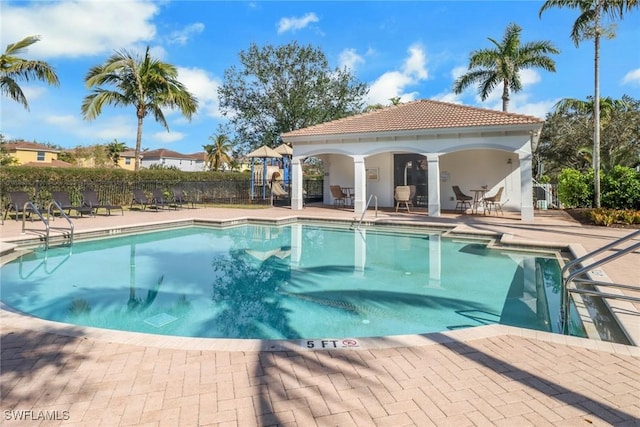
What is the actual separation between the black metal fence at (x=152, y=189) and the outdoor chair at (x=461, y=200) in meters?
10.6

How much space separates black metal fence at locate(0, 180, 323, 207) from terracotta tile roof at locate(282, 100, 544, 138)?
24.4 ft

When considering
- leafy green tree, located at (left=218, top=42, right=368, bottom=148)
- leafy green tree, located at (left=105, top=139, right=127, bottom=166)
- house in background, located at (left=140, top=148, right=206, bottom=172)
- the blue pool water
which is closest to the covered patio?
the blue pool water

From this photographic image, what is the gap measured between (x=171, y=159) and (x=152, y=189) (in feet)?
167

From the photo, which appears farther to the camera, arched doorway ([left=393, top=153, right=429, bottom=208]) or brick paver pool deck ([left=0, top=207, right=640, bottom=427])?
arched doorway ([left=393, top=153, right=429, bottom=208])

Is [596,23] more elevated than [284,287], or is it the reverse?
[596,23]

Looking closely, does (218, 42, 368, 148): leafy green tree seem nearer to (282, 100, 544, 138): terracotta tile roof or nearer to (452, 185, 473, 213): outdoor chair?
(282, 100, 544, 138): terracotta tile roof

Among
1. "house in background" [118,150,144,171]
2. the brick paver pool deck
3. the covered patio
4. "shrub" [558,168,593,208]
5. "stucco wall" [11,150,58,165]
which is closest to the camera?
the brick paver pool deck

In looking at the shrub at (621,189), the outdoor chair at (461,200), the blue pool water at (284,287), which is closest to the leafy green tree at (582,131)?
the shrub at (621,189)

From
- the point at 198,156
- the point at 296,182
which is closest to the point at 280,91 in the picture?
the point at 296,182

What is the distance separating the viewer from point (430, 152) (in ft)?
50.5

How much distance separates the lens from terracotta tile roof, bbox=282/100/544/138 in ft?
46.9

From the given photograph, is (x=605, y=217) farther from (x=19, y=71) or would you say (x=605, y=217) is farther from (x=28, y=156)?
(x=28, y=156)

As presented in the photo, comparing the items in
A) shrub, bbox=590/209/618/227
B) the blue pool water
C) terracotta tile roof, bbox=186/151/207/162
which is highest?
terracotta tile roof, bbox=186/151/207/162

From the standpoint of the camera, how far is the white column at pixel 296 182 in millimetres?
18391
